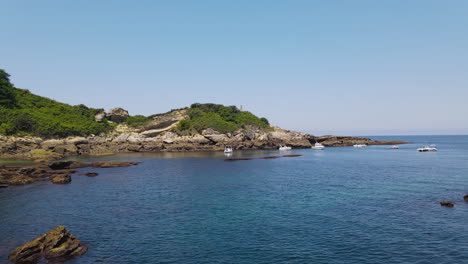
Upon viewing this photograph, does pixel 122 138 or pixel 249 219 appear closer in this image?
pixel 249 219

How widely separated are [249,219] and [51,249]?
62.1ft

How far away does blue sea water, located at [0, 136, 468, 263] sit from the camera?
81.1ft

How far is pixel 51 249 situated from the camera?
24.3 meters

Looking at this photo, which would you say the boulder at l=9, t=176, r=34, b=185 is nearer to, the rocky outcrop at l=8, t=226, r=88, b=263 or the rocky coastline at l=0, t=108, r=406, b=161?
the rocky outcrop at l=8, t=226, r=88, b=263

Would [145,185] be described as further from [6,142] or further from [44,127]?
[44,127]

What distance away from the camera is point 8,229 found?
3033 cm

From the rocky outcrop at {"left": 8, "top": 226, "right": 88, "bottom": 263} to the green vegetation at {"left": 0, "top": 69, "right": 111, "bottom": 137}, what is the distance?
389 ft

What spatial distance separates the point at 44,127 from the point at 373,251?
146 meters

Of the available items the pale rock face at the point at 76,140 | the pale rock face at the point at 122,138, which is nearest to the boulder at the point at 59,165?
the pale rock face at the point at 76,140

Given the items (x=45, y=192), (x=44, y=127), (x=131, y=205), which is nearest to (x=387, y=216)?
(x=131, y=205)

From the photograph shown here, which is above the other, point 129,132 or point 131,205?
point 129,132

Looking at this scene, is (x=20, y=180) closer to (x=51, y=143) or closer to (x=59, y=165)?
(x=59, y=165)

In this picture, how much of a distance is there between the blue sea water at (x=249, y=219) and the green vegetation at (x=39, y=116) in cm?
9296

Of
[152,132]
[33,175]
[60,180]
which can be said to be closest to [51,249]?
[60,180]
